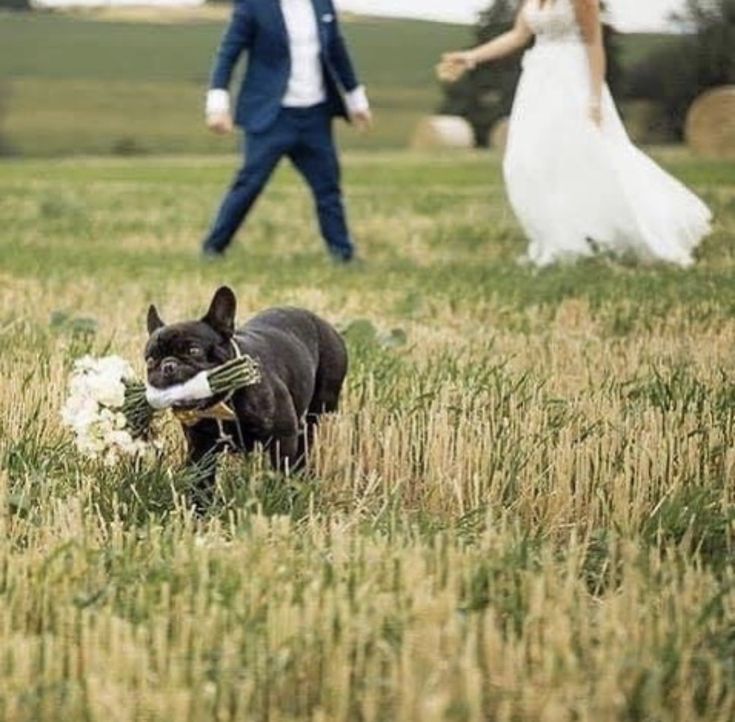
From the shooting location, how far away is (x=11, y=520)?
4.60 m

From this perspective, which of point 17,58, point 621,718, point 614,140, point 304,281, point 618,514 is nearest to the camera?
point 621,718

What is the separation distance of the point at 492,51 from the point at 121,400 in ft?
24.7

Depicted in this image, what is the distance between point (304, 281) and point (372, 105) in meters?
25.0

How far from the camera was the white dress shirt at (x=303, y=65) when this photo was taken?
1252cm

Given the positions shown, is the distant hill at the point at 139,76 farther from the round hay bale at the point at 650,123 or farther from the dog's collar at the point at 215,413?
the dog's collar at the point at 215,413

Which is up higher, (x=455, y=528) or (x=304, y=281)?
(x=455, y=528)

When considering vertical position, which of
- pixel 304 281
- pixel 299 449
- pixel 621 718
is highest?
pixel 621 718

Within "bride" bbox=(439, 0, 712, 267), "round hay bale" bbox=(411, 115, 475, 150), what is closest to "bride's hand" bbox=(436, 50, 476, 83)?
→ "bride" bbox=(439, 0, 712, 267)

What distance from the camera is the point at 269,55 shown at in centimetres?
1257

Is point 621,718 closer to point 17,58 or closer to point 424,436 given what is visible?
point 424,436

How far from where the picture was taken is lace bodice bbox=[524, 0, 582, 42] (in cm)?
1223

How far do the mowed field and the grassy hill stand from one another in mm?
26192

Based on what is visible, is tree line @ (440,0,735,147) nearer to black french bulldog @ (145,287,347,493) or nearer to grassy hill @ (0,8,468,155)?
grassy hill @ (0,8,468,155)

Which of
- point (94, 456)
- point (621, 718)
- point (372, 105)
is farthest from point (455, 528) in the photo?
point (372, 105)
